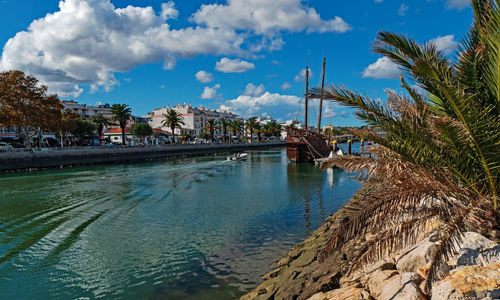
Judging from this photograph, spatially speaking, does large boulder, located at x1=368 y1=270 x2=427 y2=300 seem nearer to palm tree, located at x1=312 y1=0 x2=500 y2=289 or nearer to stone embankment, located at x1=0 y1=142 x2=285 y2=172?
palm tree, located at x1=312 y1=0 x2=500 y2=289

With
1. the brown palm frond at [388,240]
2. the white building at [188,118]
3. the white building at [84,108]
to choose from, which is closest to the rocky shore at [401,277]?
the brown palm frond at [388,240]

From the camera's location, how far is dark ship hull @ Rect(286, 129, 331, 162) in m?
42.4

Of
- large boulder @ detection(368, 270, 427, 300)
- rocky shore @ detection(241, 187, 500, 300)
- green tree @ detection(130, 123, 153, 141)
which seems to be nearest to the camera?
rocky shore @ detection(241, 187, 500, 300)

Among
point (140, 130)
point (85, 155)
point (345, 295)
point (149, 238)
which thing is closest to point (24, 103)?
point (85, 155)

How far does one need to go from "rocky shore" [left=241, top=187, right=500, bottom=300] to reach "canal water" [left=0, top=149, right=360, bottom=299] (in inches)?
63.4

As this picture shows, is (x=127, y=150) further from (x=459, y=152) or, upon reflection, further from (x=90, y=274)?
(x=459, y=152)

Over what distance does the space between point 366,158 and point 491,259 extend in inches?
86.9

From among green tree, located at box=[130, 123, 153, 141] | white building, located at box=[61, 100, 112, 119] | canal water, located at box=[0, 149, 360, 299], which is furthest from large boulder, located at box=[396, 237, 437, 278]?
white building, located at box=[61, 100, 112, 119]

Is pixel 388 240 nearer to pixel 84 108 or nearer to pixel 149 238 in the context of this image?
pixel 149 238

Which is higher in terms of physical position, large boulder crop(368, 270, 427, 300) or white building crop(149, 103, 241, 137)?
white building crop(149, 103, 241, 137)

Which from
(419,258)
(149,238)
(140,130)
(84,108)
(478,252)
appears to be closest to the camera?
(478,252)

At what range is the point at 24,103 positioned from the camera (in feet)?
128

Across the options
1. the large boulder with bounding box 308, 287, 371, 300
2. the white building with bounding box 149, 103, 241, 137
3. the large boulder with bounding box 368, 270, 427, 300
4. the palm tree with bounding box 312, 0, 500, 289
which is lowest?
the large boulder with bounding box 308, 287, 371, 300

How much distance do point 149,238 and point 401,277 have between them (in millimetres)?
9277
